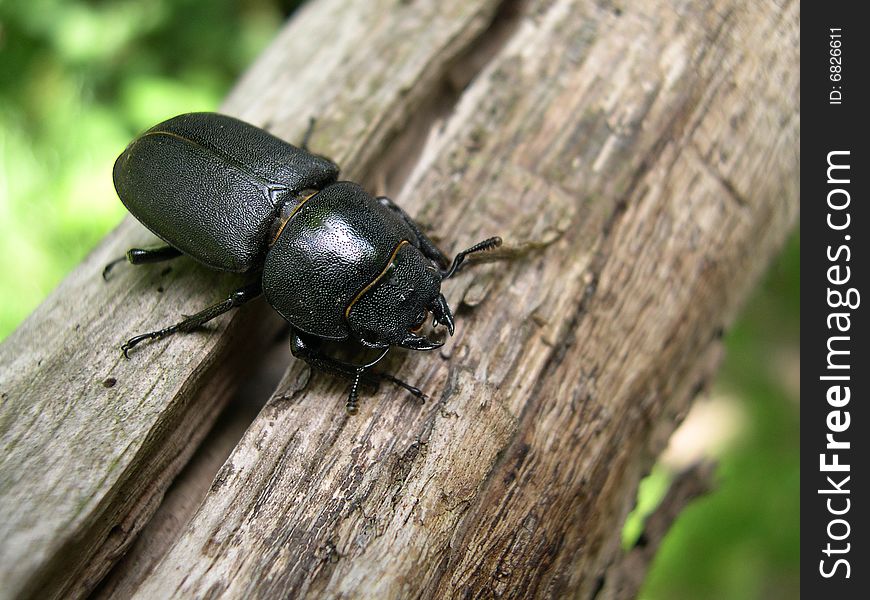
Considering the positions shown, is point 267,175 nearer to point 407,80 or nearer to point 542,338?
point 407,80

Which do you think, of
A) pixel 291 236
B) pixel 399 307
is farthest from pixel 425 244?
pixel 291 236

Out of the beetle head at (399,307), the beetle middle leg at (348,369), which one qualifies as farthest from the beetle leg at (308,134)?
the beetle middle leg at (348,369)

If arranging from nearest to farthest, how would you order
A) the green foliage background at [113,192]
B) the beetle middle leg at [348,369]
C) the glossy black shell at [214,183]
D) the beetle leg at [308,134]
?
the beetle middle leg at [348,369]
the glossy black shell at [214,183]
the beetle leg at [308,134]
the green foliage background at [113,192]

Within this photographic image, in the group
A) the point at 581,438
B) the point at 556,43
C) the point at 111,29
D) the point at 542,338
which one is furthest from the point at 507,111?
the point at 111,29

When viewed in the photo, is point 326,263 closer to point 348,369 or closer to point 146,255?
point 348,369

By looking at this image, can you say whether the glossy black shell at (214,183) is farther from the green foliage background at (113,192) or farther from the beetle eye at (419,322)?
the green foliage background at (113,192)

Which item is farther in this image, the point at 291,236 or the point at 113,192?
the point at 113,192
